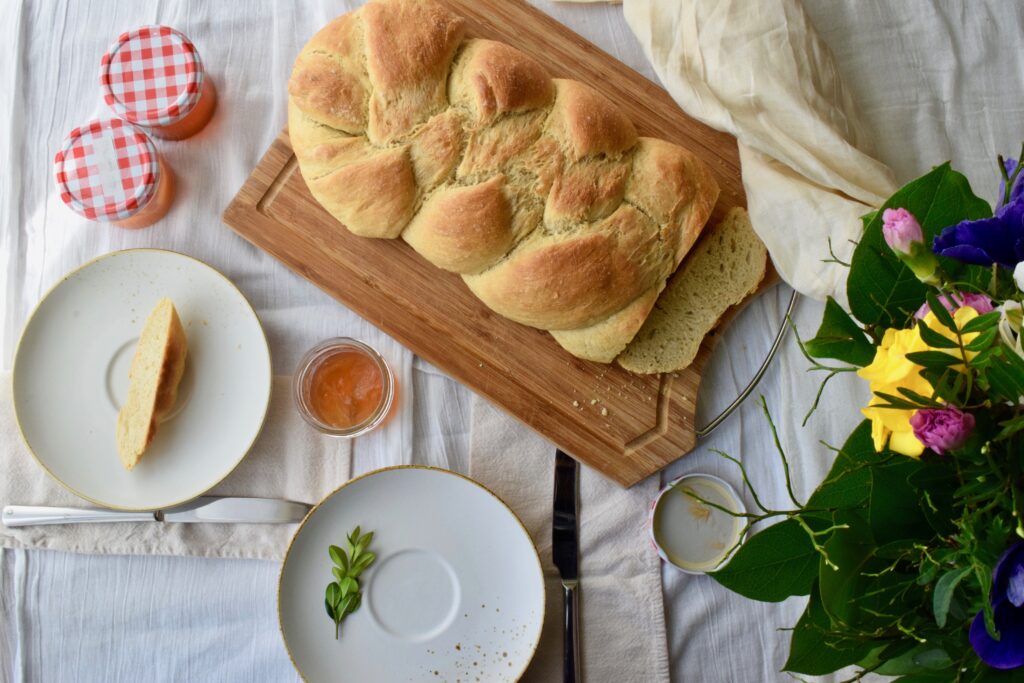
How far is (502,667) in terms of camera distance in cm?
158

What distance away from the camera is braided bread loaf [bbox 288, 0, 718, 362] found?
4.83 feet

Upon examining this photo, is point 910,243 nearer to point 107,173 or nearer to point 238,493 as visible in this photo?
point 238,493

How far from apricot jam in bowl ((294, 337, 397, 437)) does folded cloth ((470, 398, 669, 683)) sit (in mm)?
191

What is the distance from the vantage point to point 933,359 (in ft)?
2.33

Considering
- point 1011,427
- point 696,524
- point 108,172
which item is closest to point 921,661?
point 1011,427

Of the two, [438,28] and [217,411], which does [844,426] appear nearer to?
[438,28]

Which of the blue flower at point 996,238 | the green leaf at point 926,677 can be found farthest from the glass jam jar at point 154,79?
the green leaf at point 926,677

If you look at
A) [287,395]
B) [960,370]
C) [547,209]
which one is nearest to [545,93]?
[547,209]

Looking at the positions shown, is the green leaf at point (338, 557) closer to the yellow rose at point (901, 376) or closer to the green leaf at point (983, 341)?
the yellow rose at point (901, 376)

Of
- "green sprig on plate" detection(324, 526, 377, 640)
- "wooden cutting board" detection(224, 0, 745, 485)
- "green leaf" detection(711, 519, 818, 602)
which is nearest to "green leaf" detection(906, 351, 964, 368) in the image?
"green leaf" detection(711, 519, 818, 602)

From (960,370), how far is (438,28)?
43.5 inches

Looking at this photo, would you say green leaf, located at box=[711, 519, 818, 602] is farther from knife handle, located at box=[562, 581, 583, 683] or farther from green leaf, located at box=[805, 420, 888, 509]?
knife handle, located at box=[562, 581, 583, 683]

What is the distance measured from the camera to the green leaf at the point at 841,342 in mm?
829

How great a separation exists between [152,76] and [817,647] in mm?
1545
